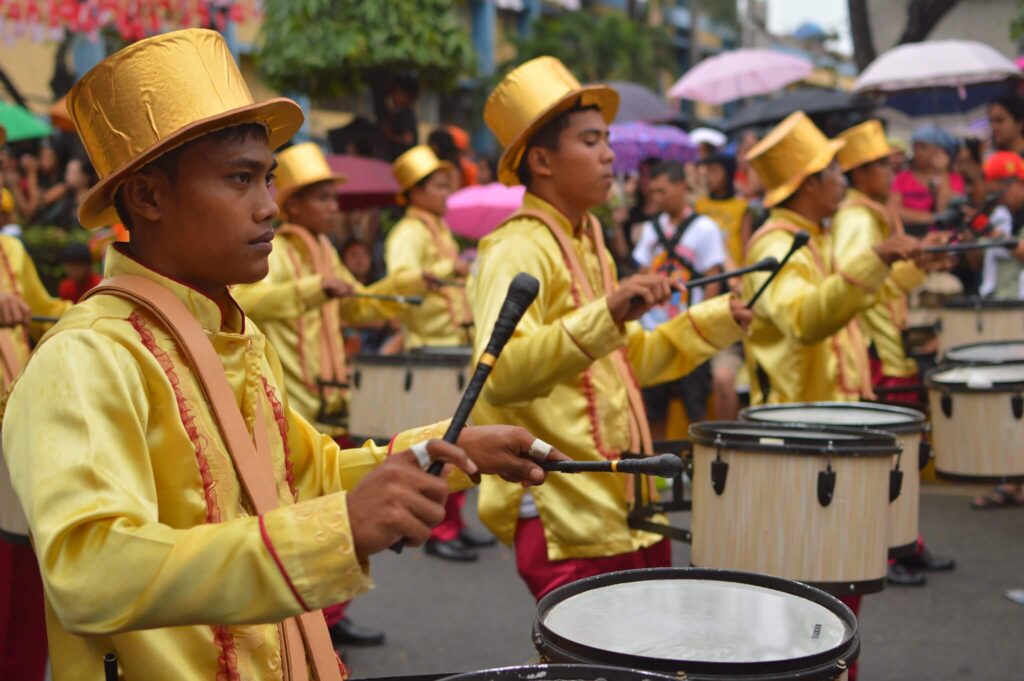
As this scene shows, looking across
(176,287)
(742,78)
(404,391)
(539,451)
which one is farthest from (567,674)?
(742,78)

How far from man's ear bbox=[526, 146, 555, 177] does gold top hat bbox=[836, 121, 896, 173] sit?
3036 millimetres

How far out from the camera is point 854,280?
470cm

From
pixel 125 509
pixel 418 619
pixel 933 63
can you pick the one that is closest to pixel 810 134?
pixel 418 619

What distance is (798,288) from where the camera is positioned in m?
5.00

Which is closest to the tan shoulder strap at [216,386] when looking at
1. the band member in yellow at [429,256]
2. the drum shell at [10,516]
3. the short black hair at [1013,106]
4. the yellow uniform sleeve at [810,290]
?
the drum shell at [10,516]

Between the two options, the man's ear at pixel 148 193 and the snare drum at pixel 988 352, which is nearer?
the man's ear at pixel 148 193

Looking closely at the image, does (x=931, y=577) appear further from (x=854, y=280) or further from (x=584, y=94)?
(x=584, y=94)

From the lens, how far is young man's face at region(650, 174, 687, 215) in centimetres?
830

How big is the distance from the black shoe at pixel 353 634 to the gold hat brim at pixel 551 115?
7.75ft

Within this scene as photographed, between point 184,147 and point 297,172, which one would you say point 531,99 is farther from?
point 297,172

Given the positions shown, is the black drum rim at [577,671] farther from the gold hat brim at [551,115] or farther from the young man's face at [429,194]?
the young man's face at [429,194]

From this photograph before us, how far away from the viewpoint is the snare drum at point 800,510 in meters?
3.22

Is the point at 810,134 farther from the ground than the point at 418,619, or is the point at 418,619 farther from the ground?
the point at 810,134

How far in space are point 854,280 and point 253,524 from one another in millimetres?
3563
